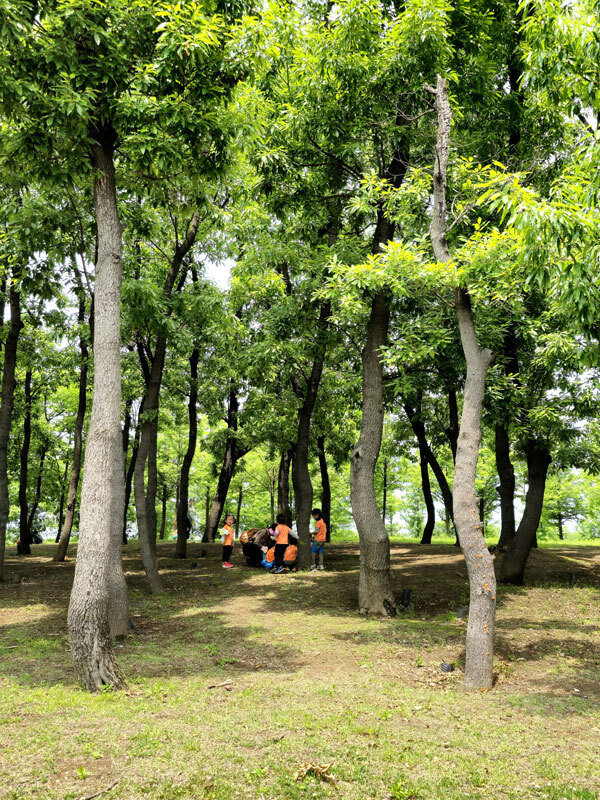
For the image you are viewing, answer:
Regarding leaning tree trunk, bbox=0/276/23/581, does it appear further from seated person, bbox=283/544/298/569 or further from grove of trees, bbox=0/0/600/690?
seated person, bbox=283/544/298/569

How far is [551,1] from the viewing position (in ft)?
22.4

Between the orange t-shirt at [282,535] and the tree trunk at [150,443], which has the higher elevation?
the tree trunk at [150,443]

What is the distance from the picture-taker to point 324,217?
1344 cm

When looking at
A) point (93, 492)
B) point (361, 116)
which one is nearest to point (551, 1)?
point (361, 116)

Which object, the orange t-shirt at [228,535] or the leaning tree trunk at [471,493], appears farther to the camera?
the orange t-shirt at [228,535]

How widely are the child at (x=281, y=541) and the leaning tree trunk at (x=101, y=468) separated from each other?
8947 mm

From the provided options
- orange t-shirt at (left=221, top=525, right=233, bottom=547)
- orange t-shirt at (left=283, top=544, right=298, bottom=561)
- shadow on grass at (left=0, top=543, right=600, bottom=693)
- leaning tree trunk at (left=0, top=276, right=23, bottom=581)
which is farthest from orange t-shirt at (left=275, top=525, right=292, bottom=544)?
leaning tree trunk at (left=0, top=276, right=23, bottom=581)

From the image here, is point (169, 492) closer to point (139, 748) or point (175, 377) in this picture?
point (175, 377)

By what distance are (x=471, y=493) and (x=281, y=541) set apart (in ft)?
30.8

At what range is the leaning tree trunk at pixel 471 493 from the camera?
723 centimetres

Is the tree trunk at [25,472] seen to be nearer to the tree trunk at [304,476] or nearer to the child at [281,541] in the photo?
the child at [281,541]

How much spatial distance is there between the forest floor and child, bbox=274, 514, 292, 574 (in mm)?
3704

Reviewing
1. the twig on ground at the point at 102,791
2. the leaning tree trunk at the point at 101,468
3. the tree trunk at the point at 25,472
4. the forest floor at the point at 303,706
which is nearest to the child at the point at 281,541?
→ the forest floor at the point at 303,706

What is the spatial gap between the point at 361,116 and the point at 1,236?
7124mm
